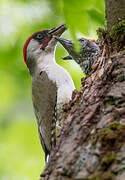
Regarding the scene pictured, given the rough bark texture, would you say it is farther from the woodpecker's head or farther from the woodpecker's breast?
the woodpecker's head

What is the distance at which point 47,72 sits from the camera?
5.19m

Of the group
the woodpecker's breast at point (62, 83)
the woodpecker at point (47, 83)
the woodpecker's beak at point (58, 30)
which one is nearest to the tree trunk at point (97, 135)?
the woodpecker's breast at point (62, 83)

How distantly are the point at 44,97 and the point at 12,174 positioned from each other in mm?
3932

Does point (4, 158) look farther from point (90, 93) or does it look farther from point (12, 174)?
point (90, 93)

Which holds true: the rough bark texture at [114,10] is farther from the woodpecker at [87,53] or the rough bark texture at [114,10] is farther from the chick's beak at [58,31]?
the chick's beak at [58,31]

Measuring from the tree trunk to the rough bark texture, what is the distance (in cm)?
27

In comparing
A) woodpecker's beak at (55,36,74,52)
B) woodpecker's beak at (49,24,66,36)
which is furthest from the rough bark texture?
woodpecker's beak at (49,24,66,36)

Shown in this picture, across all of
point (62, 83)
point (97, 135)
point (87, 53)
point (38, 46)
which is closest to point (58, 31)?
point (38, 46)

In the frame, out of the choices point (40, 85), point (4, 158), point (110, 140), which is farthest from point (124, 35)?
point (4, 158)

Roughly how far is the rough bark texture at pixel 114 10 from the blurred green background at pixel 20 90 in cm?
137

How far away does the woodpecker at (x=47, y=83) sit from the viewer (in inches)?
186

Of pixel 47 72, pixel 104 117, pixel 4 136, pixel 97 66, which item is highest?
pixel 4 136

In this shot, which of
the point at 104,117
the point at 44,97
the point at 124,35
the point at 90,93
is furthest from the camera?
the point at 44,97

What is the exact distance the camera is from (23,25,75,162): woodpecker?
15.5 ft
